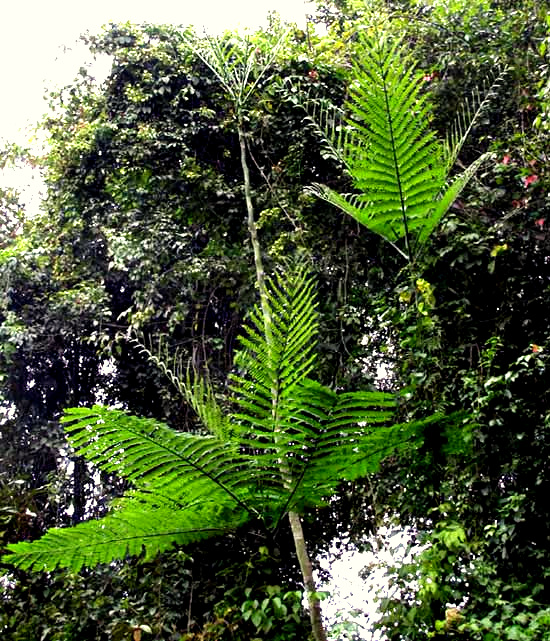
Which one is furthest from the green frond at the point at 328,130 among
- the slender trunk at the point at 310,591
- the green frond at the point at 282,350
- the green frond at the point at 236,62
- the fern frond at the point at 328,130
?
the slender trunk at the point at 310,591

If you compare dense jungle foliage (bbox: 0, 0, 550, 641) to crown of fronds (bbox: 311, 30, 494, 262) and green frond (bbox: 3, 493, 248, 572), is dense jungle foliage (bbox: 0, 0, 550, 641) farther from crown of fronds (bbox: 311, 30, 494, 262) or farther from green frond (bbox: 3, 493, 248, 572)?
green frond (bbox: 3, 493, 248, 572)

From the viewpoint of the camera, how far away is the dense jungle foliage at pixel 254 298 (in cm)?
268

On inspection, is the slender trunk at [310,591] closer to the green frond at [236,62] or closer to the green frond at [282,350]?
the green frond at [282,350]

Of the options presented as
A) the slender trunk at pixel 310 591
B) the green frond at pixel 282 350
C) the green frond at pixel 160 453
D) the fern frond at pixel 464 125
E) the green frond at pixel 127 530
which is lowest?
the slender trunk at pixel 310 591

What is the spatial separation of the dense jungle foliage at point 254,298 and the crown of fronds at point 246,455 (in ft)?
2.43

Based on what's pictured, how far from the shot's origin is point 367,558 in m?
3.48

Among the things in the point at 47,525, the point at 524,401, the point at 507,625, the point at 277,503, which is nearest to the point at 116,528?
the point at 277,503

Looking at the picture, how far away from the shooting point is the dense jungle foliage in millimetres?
2676

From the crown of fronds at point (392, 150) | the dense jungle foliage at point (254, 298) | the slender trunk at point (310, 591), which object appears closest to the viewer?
the slender trunk at point (310, 591)

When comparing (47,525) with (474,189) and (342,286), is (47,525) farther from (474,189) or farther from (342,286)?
(474,189)

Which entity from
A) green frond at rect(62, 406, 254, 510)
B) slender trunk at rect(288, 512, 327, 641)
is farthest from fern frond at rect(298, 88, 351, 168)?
slender trunk at rect(288, 512, 327, 641)

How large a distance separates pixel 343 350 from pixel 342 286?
45 cm

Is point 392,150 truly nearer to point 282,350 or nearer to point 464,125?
point 282,350

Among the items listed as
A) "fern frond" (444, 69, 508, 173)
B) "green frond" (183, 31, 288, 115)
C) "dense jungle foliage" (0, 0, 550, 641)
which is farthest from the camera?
"dense jungle foliage" (0, 0, 550, 641)
